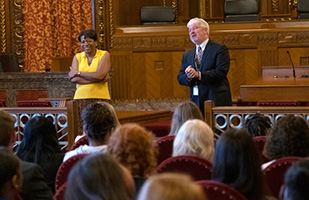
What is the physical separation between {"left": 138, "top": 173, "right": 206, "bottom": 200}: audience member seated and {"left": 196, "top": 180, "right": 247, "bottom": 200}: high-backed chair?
0.70 m

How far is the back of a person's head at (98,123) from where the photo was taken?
3.62m

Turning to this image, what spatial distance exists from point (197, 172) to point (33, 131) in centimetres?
123

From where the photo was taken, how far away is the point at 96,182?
1.99 m

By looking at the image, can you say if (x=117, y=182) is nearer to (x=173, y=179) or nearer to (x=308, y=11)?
(x=173, y=179)

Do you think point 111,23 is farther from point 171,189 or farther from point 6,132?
point 171,189

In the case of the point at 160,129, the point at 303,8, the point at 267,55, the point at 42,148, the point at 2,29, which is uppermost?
the point at 303,8

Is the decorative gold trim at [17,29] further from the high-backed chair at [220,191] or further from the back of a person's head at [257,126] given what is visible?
the high-backed chair at [220,191]

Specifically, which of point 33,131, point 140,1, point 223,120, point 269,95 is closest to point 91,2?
point 140,1

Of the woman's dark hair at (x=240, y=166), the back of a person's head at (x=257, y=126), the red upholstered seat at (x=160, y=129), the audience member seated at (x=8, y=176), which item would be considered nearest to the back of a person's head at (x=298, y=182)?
the woman's dark hair at (x=240, y=166)

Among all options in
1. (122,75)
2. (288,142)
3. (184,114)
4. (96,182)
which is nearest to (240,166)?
(96,182)

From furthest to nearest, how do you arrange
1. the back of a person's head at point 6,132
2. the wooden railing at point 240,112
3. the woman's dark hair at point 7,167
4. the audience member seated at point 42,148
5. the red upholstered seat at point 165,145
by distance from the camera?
the wooden railing at point 240,112
the red upholstered seat at point 165,145
the audience member seated at point 42,148
the back of a person's head at point 6,132
the woman's dark hair at point 7,167

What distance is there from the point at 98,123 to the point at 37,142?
0.44 meters

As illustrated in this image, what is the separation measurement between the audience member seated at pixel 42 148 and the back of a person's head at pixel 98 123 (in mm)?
275

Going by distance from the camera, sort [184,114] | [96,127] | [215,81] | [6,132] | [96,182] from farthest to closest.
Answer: [215,81] < [184,114] < [96,127] < [6,132] < [96,182]
